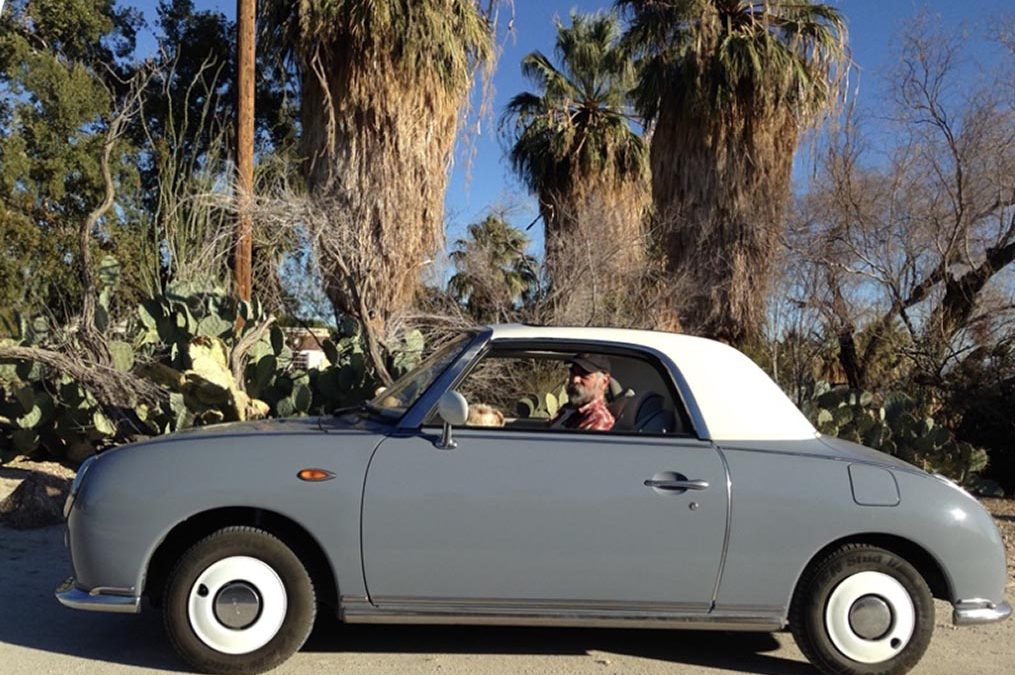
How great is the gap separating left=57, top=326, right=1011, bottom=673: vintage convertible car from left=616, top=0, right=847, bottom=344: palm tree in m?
10.7

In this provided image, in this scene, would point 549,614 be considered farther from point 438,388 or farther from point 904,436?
point 904,436

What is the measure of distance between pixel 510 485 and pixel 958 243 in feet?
30.0

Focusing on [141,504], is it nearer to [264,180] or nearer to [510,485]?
[510,485]

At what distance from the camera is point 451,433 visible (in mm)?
4254

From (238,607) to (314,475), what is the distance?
672mm

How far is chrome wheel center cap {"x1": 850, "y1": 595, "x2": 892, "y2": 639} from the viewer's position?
14.1 ft

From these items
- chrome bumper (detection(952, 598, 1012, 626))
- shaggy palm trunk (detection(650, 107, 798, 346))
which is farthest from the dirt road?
shaggy palm trunk (detection(650, 107, 798, 346))

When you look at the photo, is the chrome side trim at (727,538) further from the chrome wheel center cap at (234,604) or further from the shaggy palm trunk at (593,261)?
the shaggy palm trunk at (593,261)

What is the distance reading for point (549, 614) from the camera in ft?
13.8

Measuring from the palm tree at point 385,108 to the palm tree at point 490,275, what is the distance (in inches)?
20.5

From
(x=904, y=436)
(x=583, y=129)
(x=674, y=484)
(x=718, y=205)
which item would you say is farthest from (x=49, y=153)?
(x=674, y=484)

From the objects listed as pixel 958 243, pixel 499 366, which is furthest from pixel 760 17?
pixel 499 366

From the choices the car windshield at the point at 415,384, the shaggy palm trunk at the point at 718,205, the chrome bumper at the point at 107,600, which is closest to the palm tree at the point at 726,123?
the shaggy palm trunk at the point at 718,205

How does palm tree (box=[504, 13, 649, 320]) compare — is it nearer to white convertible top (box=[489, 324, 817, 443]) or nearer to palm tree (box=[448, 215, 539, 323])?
palm tree (box=[448, 215, 539, 323])
